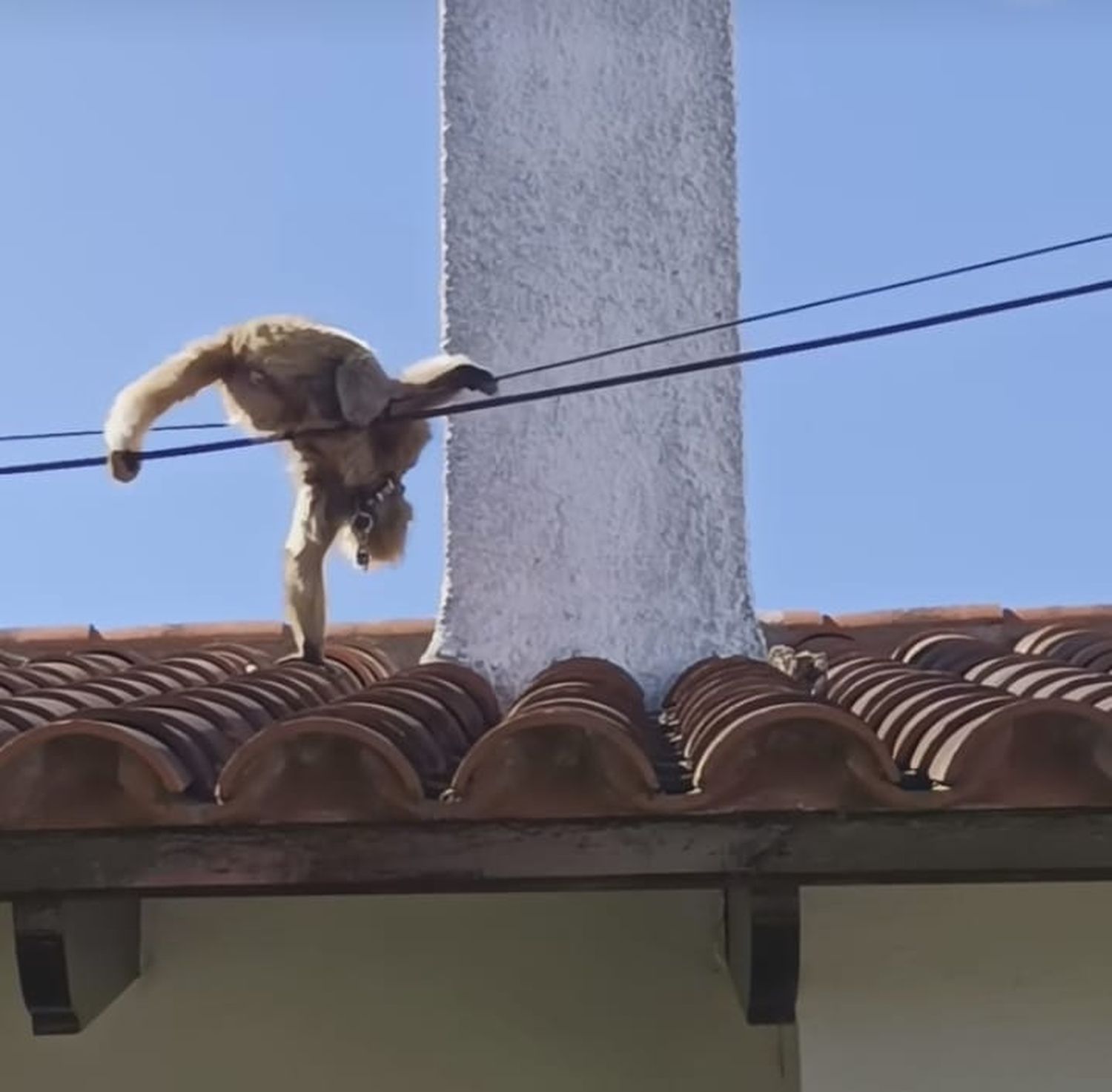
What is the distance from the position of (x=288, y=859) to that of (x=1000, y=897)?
125 centimetres

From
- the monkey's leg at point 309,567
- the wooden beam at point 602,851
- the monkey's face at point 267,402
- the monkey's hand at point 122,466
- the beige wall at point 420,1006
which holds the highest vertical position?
the monkey's face at point 267,402

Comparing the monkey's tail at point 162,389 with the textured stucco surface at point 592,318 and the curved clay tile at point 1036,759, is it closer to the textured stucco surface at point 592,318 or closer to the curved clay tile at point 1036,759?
the textured stucco surface at point 592,318

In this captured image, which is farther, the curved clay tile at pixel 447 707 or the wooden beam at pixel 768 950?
the curved clay tile at pixel 447 707

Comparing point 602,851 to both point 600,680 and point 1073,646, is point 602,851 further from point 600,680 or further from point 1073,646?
point 1073,646

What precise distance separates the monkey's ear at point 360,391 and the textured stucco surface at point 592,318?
2.38ft

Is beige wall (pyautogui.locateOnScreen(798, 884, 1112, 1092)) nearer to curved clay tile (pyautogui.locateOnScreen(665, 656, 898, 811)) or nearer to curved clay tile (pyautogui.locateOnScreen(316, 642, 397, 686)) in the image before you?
curved clay tile (pyautogui.locateOnScreen(665, 656, 898, 811))

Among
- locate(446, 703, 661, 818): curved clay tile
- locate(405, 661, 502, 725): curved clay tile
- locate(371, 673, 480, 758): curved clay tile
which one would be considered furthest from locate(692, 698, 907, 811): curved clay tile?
locate(405, 661, 502, 725): curved clay tile

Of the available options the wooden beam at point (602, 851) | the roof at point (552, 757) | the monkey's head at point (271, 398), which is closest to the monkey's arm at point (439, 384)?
the monkey's head at point (271, 398)

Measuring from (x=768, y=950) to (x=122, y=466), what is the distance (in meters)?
1.82

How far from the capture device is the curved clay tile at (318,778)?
272 cm

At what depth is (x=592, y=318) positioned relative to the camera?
501 centimetres

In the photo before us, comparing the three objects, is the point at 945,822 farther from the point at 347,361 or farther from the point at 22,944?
the point at 347,361

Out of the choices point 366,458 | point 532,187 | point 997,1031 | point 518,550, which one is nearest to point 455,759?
point 997,1031

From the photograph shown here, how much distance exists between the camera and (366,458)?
4422mm
